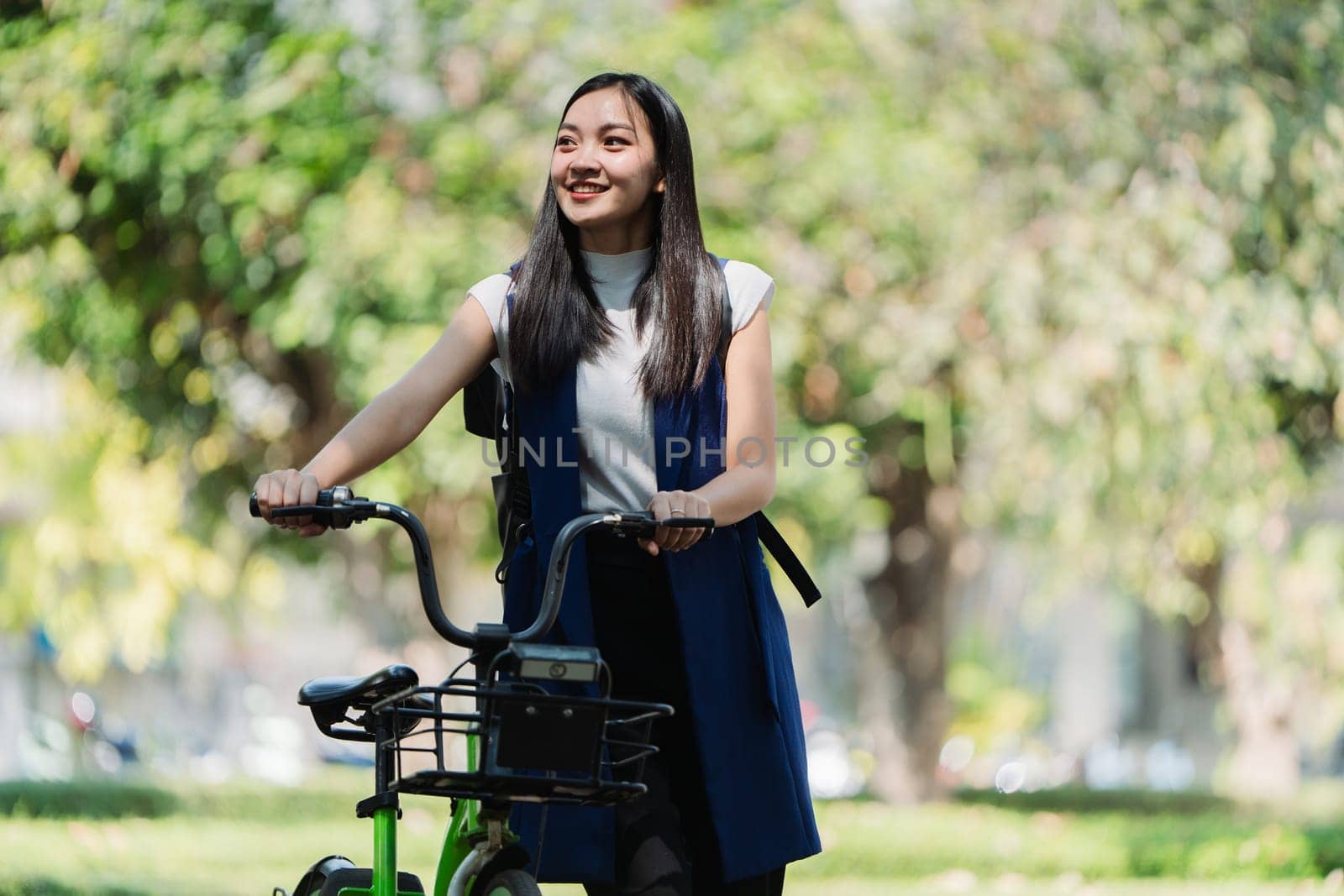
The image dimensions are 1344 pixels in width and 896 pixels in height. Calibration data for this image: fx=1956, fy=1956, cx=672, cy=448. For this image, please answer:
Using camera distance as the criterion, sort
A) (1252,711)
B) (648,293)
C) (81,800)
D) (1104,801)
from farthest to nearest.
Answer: (1252,711), (1104,801), (81,800), (648,293)

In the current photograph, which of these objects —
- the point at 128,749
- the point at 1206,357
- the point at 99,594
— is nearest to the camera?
the point at 1206,357

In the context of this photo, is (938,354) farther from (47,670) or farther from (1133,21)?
(47,670)

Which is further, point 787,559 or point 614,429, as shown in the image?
point 787,559

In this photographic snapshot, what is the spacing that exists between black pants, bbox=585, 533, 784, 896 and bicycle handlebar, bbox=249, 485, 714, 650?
1.30ft

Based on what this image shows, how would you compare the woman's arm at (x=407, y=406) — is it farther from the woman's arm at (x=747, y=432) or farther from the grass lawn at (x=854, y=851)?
the grass lawn at (x=854, y=851)

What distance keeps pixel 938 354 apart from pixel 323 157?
11.3 ft

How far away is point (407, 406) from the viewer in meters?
3.18

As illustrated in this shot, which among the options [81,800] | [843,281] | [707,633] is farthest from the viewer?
[843,281]

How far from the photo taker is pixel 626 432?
323 centimetres

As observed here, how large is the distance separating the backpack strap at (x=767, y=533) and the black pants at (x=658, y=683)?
222 mm

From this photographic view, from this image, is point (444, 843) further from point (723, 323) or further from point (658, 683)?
point (723, 323)

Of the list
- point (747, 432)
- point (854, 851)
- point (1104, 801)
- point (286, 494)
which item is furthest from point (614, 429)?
point (1104, 801)

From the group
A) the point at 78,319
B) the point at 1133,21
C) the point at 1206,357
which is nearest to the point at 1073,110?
the point at 1133,21

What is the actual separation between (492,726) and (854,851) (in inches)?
249
